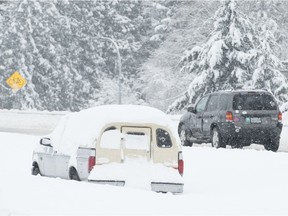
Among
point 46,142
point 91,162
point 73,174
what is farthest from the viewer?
point 46,142

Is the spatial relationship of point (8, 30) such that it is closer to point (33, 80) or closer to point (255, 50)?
point (33, 80)

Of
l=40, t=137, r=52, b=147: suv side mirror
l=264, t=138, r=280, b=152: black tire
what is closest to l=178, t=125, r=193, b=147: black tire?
l=264, t=138, r=280, b=152: black tire

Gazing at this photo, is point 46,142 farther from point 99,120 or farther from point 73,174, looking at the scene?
point 99,120

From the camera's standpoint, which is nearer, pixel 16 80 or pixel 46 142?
pixel 46 142

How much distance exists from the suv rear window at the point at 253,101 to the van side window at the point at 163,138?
10717 millimetres

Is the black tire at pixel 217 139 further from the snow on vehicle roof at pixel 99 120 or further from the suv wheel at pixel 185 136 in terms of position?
the snow on vehicle roof at pixel 99 120

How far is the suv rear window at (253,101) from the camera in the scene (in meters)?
22.2

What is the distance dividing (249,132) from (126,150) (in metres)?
11.4

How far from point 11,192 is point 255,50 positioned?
137 feet

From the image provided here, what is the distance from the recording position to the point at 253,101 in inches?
878

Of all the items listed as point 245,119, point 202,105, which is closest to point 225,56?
point 202,105

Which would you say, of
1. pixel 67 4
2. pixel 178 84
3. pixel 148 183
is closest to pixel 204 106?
pixel 148 183

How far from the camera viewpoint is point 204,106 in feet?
77.7

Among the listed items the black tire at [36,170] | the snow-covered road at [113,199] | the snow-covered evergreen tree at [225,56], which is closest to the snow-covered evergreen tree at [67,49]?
the snow-covered evergreen tree at [225,56]
